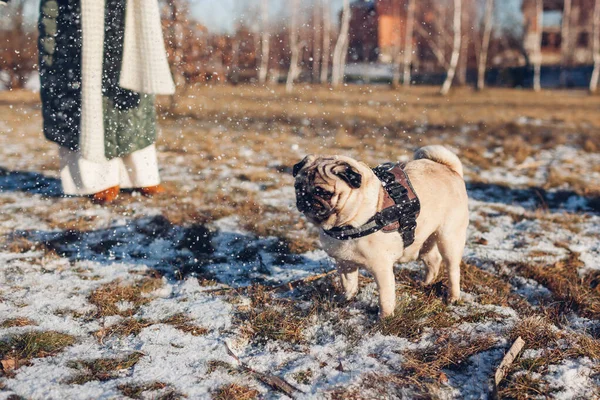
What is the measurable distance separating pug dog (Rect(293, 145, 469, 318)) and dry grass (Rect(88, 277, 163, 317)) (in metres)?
1.25

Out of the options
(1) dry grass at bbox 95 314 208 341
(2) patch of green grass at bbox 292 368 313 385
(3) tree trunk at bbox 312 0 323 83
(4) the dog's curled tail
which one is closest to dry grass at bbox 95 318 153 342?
(1) dry grass at bbox 95 314 208 341

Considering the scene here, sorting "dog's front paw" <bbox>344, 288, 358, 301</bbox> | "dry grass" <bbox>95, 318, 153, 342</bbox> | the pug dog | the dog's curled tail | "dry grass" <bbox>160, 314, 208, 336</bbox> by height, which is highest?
the dog's curled tail

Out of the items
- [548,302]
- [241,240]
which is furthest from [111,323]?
[548,302]

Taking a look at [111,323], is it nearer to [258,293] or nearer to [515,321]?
[258,293]

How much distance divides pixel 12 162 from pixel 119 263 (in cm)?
418

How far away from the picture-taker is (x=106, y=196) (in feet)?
15.6

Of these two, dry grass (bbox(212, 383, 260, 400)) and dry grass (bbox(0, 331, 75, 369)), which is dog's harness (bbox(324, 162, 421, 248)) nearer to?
dry grass (bbox(212, 383, 260, 400))

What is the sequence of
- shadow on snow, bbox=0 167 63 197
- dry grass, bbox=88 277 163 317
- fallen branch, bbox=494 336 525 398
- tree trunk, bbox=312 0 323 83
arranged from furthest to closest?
tree trunk, bbox=312 0 323 83 → shadow on snow, bbox=0 167 63 197 → dry grass, bbox=88 277 163 317 → fallen branch, bbox=494 336 525 398

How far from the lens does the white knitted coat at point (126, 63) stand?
413 centimetres

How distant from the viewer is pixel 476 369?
A: 2244 millimetres

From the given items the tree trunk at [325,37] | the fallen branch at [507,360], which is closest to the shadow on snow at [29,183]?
the fallen branch at [507,360]

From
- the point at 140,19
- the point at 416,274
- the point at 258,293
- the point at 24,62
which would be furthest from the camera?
the point at 24,62

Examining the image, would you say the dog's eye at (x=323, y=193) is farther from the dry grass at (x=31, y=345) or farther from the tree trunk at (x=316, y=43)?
the tree trunk at (x=316, y=43)

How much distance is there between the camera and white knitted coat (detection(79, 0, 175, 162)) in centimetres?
413
